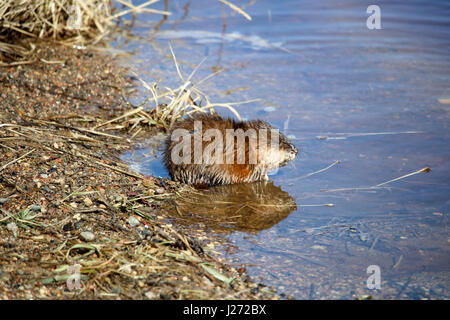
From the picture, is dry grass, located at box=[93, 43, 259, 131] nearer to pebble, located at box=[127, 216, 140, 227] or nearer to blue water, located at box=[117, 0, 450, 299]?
blue water, located at box=[117, 0, 450, 299]

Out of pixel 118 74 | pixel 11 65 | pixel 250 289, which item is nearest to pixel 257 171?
pixel 250 289

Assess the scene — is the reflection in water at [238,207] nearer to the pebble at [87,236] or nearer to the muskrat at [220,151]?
the muskrat at [220,151]

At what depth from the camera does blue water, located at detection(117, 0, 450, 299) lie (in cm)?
408

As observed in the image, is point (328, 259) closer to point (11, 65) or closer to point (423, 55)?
point (11, 65)

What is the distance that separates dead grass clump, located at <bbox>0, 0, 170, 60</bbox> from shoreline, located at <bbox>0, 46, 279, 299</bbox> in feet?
4.87

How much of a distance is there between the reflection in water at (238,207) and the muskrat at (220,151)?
14cm

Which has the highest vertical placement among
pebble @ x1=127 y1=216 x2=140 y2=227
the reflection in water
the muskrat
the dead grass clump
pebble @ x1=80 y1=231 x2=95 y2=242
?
the dead grass clump

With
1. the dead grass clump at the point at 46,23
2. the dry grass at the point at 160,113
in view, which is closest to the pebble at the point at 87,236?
the dry grass at the point at 160,113

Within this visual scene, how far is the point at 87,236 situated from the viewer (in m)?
3.86

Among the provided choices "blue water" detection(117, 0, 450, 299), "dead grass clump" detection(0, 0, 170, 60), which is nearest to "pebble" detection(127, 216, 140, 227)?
"blue water" detection(117, 0, 450, 299)

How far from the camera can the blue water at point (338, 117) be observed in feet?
13.4

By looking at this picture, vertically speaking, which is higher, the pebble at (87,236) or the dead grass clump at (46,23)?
the dead grass clump at (46,23)

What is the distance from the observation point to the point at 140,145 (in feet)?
19.4

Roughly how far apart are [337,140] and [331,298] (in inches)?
115
